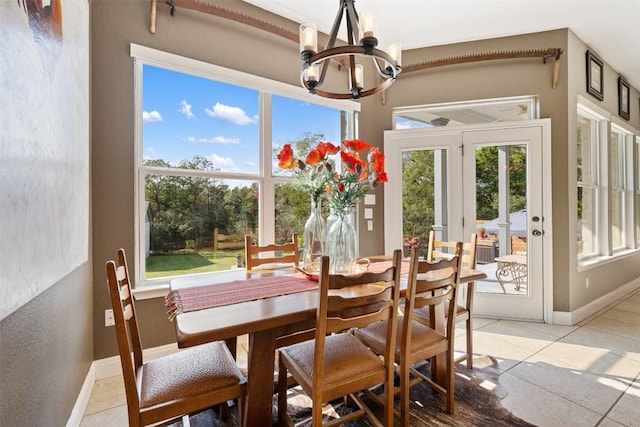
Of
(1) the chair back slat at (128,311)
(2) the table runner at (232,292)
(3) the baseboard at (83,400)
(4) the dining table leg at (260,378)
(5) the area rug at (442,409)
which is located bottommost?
(5) the area rug at (442,409)

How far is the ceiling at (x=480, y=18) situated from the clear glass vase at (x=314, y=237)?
Result: 201 centimetres

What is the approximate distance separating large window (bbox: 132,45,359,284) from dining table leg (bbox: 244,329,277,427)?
4.83 ft

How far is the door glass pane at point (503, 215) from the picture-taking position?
10.8 ft

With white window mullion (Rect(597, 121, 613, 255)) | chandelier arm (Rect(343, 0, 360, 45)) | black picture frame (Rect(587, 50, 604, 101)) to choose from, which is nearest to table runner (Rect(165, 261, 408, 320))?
chandelier arm (Rect(343, 0, 360, 45))

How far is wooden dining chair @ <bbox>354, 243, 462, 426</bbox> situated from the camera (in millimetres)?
1533

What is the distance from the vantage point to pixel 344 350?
5.00 ft

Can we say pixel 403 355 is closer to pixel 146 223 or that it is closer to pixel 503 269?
pixel 146 223

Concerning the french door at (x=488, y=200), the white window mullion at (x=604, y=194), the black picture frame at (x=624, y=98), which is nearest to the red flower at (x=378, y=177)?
the french door at (x=488, y=200)

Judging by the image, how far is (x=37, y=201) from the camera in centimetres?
113

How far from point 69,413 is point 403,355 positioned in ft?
5.79

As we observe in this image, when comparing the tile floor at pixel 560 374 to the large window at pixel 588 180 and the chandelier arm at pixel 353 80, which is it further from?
the chandelier arm at pixel 353 80

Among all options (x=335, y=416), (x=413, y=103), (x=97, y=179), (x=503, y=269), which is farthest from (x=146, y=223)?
(x=503, y=269)

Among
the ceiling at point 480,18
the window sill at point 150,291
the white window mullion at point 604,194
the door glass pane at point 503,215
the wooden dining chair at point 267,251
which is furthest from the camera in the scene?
the white window mullion at point 604,194

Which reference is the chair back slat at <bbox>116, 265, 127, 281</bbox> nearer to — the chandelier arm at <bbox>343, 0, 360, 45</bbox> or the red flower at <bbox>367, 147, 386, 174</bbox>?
the red flower at <bbox>367, 147, 386, 174</bbox>
